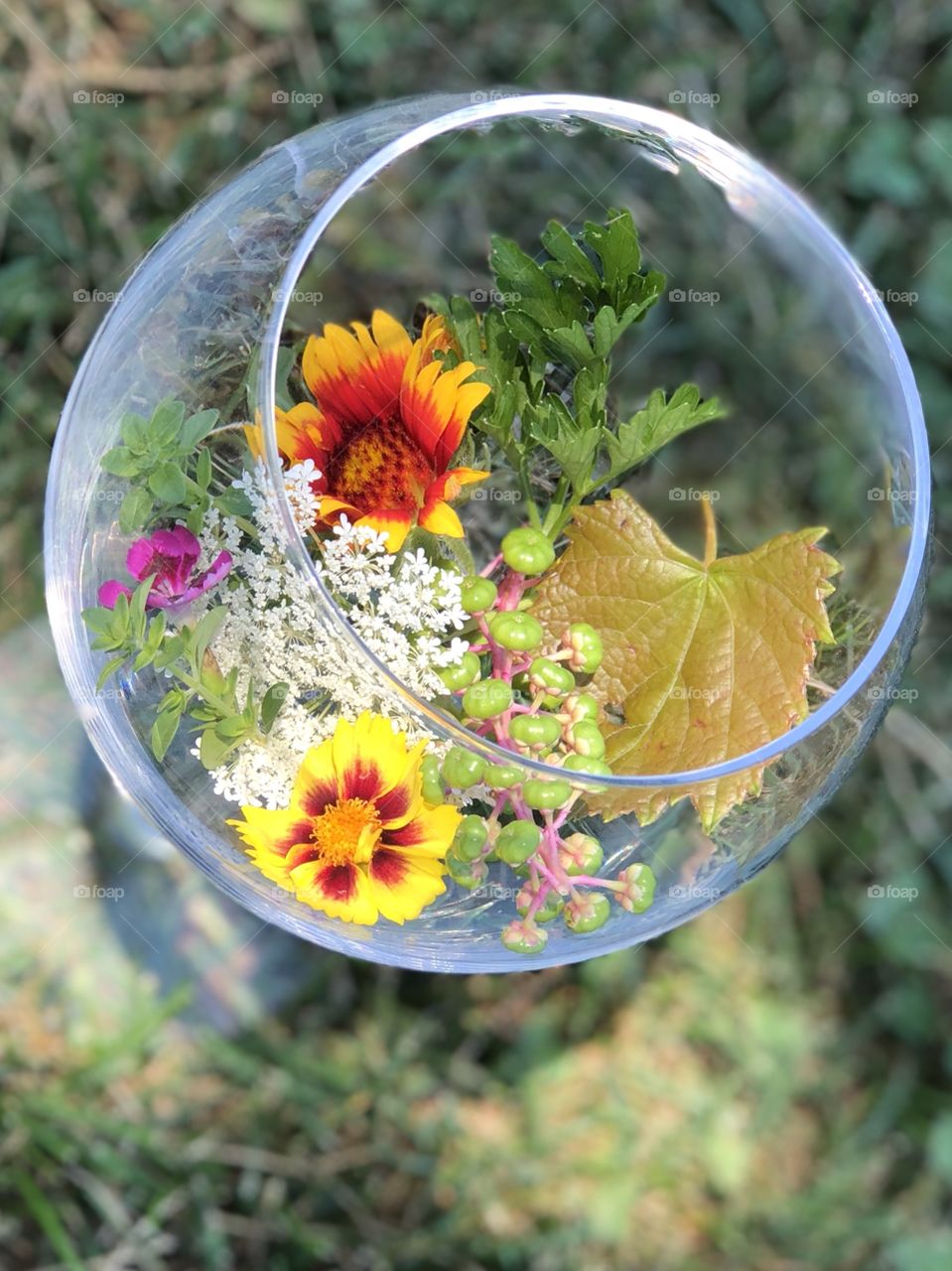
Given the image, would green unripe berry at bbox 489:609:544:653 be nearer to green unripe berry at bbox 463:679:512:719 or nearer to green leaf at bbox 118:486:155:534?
green unripe berry at bbox 463:679:512:719

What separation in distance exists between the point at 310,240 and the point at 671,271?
0.63 meters

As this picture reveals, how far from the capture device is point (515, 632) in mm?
650

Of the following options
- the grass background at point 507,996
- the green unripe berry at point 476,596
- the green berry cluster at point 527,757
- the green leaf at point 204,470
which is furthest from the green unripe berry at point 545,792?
the grass background at point 507,996

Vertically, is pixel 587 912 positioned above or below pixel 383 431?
below

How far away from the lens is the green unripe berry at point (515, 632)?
65 centimetres

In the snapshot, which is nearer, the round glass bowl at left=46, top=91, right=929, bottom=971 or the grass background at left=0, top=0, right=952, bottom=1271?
the round glass bowl at left=46, top=91, right=929, bottom=971

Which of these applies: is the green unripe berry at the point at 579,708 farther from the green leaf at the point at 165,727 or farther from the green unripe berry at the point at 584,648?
the green leaf at the point at 165,727

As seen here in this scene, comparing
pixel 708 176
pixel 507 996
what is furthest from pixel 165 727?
pixel 507 996

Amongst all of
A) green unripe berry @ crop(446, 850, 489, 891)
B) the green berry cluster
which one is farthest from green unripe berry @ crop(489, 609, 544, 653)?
green unripe berry @ crop(446, 850, 489, 891)

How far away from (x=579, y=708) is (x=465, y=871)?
0.32 feet

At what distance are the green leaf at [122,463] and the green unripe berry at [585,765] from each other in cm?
25

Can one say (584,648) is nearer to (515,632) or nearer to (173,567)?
(515,632)

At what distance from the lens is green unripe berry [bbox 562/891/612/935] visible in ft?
2.30

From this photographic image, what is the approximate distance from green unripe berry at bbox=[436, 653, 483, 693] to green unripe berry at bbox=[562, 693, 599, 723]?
7cm
